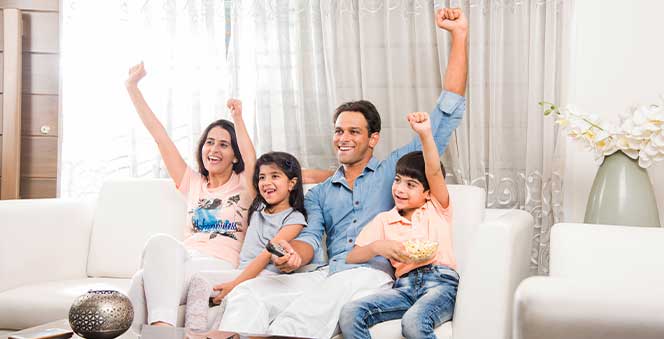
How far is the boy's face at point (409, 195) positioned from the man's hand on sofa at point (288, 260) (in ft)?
1.25

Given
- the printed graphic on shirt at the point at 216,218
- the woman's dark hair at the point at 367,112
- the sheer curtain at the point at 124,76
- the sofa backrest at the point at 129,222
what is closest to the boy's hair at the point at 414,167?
the woman's dark hair at the point at 367,112

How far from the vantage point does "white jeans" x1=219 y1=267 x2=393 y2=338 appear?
2.23 meters

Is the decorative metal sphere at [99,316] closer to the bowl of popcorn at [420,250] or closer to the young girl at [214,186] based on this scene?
the young girl at [214,186]

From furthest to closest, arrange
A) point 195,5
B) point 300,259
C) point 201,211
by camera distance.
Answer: point 195,5, point 201,211, point 300,259

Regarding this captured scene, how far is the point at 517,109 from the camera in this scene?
9.92 feet

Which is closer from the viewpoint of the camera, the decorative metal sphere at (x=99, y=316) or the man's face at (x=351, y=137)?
the decorative metal sphere at (x=99, y=316)

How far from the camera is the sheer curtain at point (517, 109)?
2.95 metres

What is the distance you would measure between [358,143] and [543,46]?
86 centimetres

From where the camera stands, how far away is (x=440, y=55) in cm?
304

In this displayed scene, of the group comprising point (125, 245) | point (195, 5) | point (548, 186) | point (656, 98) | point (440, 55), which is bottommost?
point (125, 245)

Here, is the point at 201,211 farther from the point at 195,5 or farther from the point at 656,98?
the point at 656,98

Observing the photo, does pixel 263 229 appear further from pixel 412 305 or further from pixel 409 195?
pixel 412 305

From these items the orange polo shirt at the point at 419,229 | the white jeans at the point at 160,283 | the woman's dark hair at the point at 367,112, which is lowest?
the white jeans at the point at 160,283

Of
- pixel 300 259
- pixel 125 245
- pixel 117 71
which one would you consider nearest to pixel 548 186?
pixel 300 259
